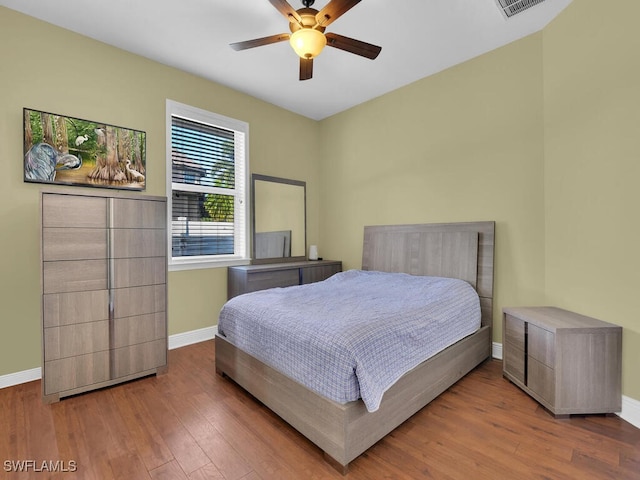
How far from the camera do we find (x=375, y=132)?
4004 millimetres

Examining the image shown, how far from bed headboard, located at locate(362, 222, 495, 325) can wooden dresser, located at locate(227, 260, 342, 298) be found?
0.67 metres

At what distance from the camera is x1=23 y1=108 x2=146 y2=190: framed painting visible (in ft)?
8.09

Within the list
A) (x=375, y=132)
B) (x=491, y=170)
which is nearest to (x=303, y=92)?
(x=375, y=132)

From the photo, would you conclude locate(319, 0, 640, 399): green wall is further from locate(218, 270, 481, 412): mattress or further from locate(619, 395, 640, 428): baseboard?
locate(218, 270, 481, 412): mattress

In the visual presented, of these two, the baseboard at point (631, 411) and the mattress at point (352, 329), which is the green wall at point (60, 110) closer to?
the mattress at point (352, 329)

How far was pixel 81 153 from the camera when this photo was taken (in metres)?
2.66

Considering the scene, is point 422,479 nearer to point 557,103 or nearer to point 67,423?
point 67,423

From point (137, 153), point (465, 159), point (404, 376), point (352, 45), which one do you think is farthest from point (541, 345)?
point (137, 153)

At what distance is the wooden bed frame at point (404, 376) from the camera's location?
1.57 metres

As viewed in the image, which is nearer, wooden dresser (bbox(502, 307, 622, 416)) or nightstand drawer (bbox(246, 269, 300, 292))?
wooden dresser (bbox(502, 307, 622, 416))

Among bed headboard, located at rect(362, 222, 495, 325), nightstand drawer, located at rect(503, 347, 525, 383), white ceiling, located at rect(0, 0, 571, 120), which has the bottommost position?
nightstand drawer, located at rect(503, 347, 525, 383)

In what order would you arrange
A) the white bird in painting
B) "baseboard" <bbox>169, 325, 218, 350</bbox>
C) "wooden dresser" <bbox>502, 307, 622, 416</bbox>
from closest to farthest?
1. "wooden dresser" <bbox>502, 307, 622, 416</bbox>
2. the white bird in painting
3. "baseboard" <bbox>169, 325, 218, 350</bbox>

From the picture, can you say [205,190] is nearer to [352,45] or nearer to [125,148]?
[125,148]
